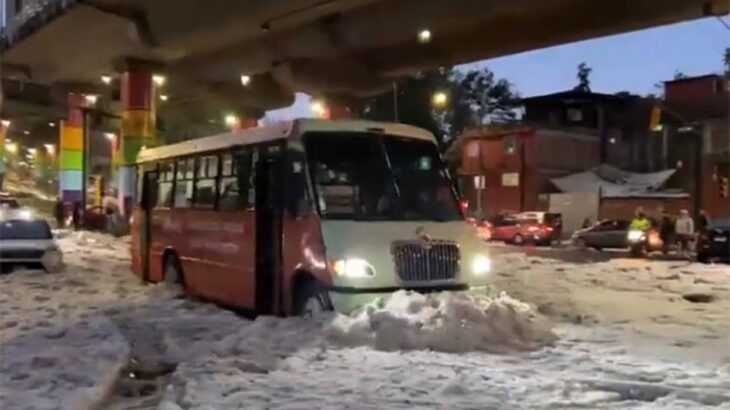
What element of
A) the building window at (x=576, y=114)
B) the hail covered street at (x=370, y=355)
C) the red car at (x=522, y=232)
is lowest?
the hail covered street at (x=370, y=355)

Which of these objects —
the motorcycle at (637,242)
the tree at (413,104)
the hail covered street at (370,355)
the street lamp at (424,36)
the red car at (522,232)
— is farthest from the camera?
the tree at (413,104)

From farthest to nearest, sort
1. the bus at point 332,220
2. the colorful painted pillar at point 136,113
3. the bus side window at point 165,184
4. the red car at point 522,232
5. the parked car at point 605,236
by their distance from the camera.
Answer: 1. the red car at point 522,232
2. the parked car at point 605,236
3. the colorful painted pillar at point 136,113
4. the bus side window at point 165,184
5. the bus at point 332,220

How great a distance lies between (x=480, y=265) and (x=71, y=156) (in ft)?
161

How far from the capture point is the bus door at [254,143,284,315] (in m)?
14.0

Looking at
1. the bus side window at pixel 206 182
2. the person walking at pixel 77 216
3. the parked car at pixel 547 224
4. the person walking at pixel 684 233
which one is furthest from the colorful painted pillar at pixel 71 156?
the bus side window at pixel 206 182

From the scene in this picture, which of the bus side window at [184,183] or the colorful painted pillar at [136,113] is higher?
the colorful painted pillar at [136,113]

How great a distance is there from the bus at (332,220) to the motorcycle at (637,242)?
22.6m

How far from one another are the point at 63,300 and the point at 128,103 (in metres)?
21.7

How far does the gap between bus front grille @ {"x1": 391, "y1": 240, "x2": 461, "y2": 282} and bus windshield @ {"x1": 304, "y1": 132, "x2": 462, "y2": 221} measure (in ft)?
1.74

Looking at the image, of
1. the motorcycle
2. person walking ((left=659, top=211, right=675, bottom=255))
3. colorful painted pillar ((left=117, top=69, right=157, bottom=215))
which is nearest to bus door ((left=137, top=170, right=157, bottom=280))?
colorful painted pillar ((left=117, top=69, right=157, bottom=215))

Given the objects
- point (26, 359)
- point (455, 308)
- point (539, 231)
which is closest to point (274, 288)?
point (455, 308)

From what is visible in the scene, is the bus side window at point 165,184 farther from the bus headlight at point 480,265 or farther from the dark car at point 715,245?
the dark car at point 715,245

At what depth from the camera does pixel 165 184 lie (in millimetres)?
19156

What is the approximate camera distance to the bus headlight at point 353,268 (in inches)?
488
